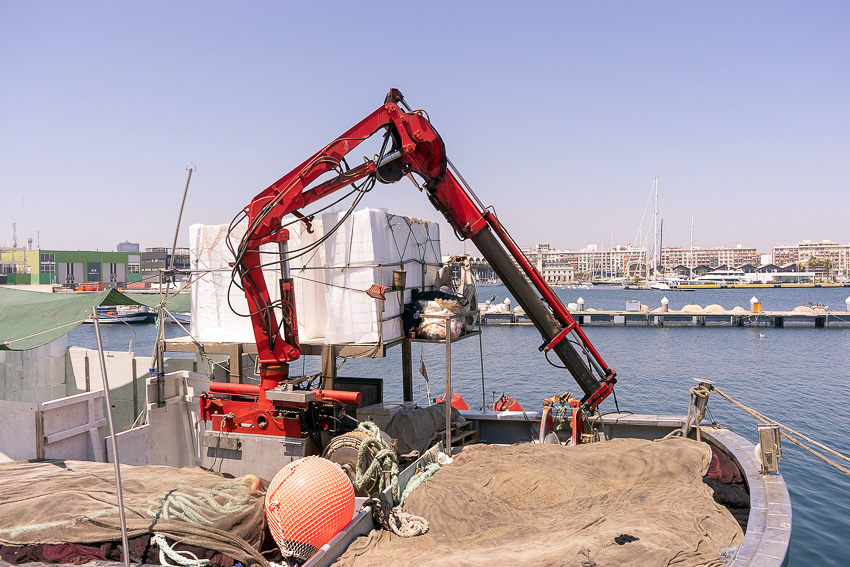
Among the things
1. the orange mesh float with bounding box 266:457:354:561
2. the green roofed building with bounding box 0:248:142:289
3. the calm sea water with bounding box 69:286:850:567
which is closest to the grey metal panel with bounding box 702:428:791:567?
the calm sea water with bounding box 69:286:850:567

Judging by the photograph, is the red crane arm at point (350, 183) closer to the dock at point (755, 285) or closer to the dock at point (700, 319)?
the dock at point (700, 319)

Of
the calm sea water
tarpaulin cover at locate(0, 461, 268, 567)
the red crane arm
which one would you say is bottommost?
the calm sea water

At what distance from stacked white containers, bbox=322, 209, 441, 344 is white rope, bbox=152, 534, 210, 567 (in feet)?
15.2

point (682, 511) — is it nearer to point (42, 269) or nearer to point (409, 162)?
point (409, 162)

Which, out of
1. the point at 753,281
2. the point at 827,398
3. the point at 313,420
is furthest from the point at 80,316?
the point at 753,281

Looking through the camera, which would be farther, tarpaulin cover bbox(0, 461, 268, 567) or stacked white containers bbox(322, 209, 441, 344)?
stacked white containers bbox(322, 209, 441, 344)

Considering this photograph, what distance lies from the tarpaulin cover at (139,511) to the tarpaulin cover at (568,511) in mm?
1204

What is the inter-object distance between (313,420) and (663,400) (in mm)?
21760

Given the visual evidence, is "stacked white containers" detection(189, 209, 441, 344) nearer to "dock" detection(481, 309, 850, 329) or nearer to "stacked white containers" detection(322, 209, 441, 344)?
"stacked white containers" detection(322, 209, 441, 344)

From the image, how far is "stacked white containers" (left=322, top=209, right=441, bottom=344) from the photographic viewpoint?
9.69 meters

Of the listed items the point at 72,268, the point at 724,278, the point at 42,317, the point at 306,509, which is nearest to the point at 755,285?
the point at 724,278

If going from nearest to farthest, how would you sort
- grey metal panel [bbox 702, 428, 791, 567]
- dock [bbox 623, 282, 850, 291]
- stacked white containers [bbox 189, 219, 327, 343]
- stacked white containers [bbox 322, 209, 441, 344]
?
grey metal panel [bbox 702, 428, 791, 567], stacked white containers [bbox 322, 209, 441, 344], stacked white containers [bbox 189, 219, 327, 343], dock [bbox 623, 282, 850, 291]

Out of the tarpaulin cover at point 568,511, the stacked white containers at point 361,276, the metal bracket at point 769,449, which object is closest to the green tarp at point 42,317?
the stacked white containers at point 361,276

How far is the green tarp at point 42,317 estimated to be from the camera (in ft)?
29.9
